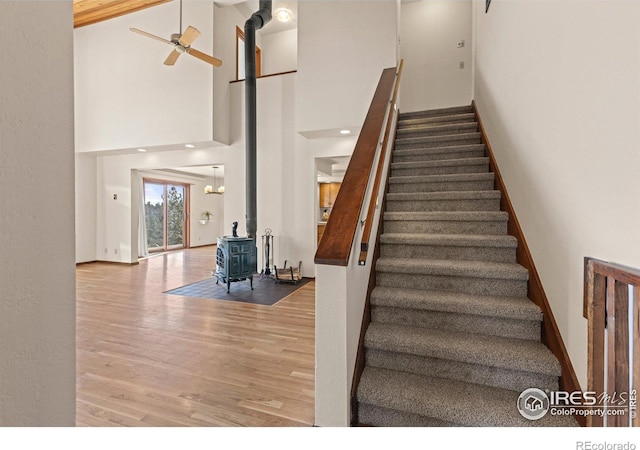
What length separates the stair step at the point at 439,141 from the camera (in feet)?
11.5

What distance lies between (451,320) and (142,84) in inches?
265

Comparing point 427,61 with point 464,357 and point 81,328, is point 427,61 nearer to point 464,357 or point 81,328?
point 464,357

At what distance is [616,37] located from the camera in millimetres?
1179

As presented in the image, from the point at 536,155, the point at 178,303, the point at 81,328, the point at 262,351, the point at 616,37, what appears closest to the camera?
the point at 616,37

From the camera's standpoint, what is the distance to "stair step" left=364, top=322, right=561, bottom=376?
1.59 m

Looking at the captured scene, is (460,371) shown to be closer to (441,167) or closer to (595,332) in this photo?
(595,332)

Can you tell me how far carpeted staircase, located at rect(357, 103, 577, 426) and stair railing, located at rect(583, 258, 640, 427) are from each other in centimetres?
28

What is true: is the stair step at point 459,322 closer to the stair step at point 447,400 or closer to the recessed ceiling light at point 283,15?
the stair step at point 447,400

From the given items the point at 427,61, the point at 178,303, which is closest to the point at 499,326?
the point at 178,303

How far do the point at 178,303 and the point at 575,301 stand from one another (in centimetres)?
404

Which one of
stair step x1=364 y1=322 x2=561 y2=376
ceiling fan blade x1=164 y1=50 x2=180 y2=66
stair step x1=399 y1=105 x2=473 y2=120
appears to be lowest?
stair step x1=364 y1=322 x2=561 y2=376

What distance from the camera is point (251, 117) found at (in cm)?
530

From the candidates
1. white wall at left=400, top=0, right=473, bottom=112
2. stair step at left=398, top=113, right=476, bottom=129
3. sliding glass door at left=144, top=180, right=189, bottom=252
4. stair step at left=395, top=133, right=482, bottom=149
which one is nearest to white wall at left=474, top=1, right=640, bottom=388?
stair step at left=395, top=133, right=482, bottom=149

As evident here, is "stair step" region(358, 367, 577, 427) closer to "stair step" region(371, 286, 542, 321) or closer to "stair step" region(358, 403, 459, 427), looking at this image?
"stair step" region(358, 403, 459, 427)
